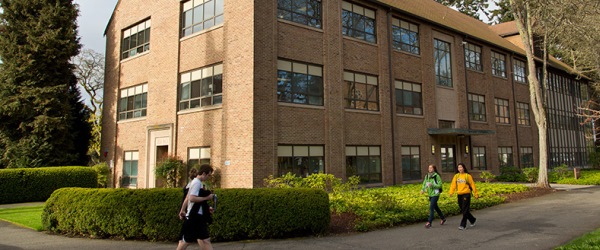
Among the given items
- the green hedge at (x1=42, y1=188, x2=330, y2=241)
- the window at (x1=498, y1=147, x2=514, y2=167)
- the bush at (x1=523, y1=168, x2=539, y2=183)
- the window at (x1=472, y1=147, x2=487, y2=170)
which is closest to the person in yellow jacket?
the green hedge at (x1=42, y1=188, x2=330, y2=241)

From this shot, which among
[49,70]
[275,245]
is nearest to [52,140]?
[49,70]

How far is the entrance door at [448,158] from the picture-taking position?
2408 centimetres

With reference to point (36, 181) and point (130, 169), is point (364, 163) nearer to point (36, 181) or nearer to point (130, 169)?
point (130, 169)

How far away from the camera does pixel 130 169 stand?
2180cm

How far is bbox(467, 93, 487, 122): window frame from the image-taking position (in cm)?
2708

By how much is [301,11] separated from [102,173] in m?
13.8

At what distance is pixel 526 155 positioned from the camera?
104 ft

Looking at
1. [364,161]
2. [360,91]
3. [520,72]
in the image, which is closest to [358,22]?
[360,91]

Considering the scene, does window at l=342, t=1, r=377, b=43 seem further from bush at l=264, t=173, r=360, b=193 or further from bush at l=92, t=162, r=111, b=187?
bush at l=92, t=162, r=111, b=187

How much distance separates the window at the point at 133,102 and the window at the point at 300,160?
9416 mm

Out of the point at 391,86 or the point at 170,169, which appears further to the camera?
the point at 391,86

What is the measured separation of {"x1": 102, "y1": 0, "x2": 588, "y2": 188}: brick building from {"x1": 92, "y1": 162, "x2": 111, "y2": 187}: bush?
652 mm

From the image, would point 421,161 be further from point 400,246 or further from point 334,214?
point 400,246

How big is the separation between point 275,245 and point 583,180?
2356 cm
